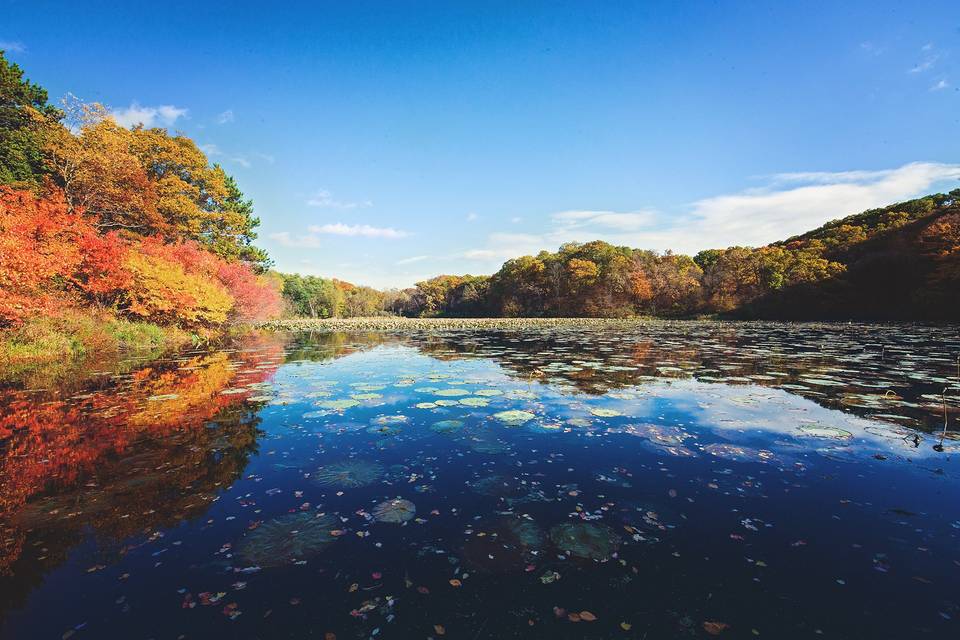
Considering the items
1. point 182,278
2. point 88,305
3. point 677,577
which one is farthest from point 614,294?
point 677,577

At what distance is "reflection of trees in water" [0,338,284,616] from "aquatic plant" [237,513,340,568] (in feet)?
3.31

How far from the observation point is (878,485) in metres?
4.78

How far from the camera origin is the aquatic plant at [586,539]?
11.7ft

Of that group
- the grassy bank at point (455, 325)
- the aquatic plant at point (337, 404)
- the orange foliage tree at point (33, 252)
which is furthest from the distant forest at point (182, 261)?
the aquatic plant at point (337, 404)

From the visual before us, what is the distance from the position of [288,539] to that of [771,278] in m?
56.0

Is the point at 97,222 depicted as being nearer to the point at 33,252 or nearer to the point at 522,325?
the point at 33,252

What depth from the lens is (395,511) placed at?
14.3 ft

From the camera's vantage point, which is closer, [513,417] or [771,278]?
[513,417]

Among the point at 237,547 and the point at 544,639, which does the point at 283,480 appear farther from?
the point at 544,639

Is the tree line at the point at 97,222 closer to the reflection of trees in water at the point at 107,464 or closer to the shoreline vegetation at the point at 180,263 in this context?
the shoreline vegetation at the point at 180,263

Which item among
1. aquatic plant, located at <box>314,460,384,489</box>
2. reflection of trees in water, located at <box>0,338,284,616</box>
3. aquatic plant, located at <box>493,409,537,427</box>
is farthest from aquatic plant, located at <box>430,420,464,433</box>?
reflection of trees in water, located at <box>0,338,284,616</box>

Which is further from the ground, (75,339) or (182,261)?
(182,261)

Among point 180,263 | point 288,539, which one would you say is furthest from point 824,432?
point 180,263

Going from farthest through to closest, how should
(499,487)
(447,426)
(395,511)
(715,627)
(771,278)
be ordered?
(771,278) < (447,426) < (499,487) < (395,511) < (715,627)
